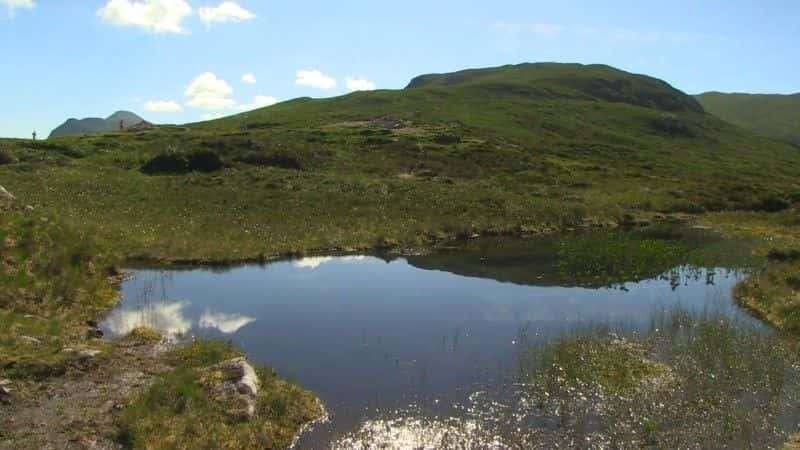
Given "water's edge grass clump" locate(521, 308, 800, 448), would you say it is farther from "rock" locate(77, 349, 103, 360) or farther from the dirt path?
"rock" locate(77, 349, 103, 360)

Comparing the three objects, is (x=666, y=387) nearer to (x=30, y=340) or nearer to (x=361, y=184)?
(x=30, y=340)

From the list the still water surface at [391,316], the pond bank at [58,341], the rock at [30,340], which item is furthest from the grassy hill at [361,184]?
the rock at [30,340]

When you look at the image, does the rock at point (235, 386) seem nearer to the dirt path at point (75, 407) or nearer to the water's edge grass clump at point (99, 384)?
the water's edge grass clump at point (99, 384)

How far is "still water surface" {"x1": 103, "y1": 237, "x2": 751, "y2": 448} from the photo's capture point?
19234 millimetres

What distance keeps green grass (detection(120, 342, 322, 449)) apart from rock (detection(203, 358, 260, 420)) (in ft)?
0.59

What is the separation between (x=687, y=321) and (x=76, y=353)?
→ 914 inches

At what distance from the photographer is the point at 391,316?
28438mm

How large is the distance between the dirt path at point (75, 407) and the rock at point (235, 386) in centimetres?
219

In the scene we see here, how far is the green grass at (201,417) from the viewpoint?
50.2ft

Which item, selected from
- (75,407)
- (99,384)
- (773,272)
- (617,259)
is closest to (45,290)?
(99,384)

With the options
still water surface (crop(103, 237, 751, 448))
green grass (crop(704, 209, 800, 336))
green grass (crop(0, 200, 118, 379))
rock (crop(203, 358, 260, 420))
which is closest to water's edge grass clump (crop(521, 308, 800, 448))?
still water surface (crop(103, 237, 751, 448))

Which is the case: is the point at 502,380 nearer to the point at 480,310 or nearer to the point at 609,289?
the point at 480,310

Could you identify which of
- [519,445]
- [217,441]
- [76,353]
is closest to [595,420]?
[519,445]

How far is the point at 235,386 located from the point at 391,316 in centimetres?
1161
